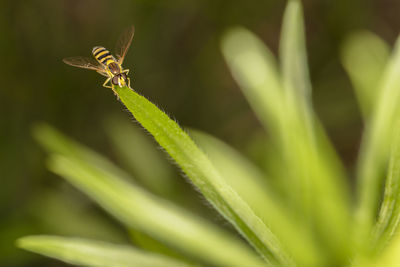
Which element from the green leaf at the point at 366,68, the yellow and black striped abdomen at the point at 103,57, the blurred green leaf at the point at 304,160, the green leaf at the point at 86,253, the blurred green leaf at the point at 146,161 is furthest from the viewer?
the blurred green leaf at the point at 146,161

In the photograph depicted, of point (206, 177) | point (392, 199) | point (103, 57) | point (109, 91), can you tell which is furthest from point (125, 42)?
point (109, 91)

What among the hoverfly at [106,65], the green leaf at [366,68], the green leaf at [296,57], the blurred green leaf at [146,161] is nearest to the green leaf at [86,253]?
the hoverfly at [106,65]

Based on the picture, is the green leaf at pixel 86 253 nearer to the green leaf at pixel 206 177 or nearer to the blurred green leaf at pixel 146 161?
the green leaf at pixel 206 177

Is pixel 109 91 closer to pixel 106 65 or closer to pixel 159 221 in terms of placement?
pixel 106 65

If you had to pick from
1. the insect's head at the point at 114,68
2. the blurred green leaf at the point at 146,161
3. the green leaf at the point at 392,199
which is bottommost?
the green leaf at the point at 392,199

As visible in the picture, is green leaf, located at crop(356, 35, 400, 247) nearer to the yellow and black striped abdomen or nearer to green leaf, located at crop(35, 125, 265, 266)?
green leaf, located at crop(35, 125, 265, 266)

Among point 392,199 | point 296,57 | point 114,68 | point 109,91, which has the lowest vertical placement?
point 392,199

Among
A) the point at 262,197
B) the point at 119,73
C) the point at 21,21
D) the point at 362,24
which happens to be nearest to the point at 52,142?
the point at 119,73

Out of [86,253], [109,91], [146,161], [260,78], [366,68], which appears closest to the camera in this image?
[86,253]

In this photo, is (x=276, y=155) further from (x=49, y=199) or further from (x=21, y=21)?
(x=21, y=21)
